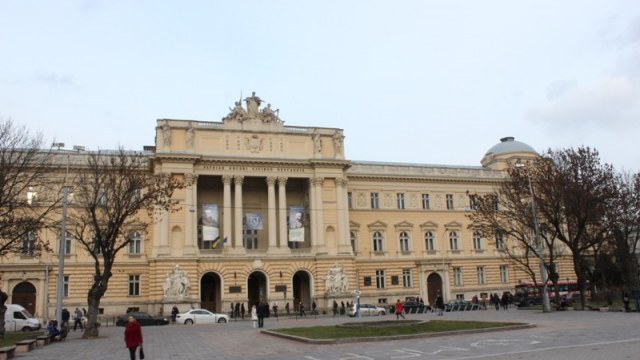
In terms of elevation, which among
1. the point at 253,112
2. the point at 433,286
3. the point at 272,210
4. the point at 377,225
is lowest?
the point at 433,286

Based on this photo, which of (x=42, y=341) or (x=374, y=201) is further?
(x=374, y=201)

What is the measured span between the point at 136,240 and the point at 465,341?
144ft

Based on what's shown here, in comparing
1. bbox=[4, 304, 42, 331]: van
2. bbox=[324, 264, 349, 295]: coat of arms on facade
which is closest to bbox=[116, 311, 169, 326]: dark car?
bbox=[4, 304, 42, 331]: van

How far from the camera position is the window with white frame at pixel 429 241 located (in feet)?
223

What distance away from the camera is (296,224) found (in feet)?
190

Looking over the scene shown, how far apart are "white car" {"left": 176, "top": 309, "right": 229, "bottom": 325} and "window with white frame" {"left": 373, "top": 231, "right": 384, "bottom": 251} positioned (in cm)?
2259

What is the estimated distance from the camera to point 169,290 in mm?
52844

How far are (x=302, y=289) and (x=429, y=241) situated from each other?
16.6 meters

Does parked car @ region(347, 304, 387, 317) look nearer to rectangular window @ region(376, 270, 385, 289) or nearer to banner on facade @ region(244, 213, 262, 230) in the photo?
rectangular window @ region(376, 270, 385, 289)

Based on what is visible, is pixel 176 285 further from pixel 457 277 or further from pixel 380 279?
pixel 457 277

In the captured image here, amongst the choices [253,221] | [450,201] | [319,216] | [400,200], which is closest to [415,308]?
[319,216]

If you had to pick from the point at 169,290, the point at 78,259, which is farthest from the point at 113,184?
the point at 78,259

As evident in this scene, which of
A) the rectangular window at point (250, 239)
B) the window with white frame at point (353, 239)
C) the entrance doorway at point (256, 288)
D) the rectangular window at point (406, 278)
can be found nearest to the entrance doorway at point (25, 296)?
the entrance doorway at point (256, 288)

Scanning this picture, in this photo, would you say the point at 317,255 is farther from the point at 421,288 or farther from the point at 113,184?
the point at 113,184
